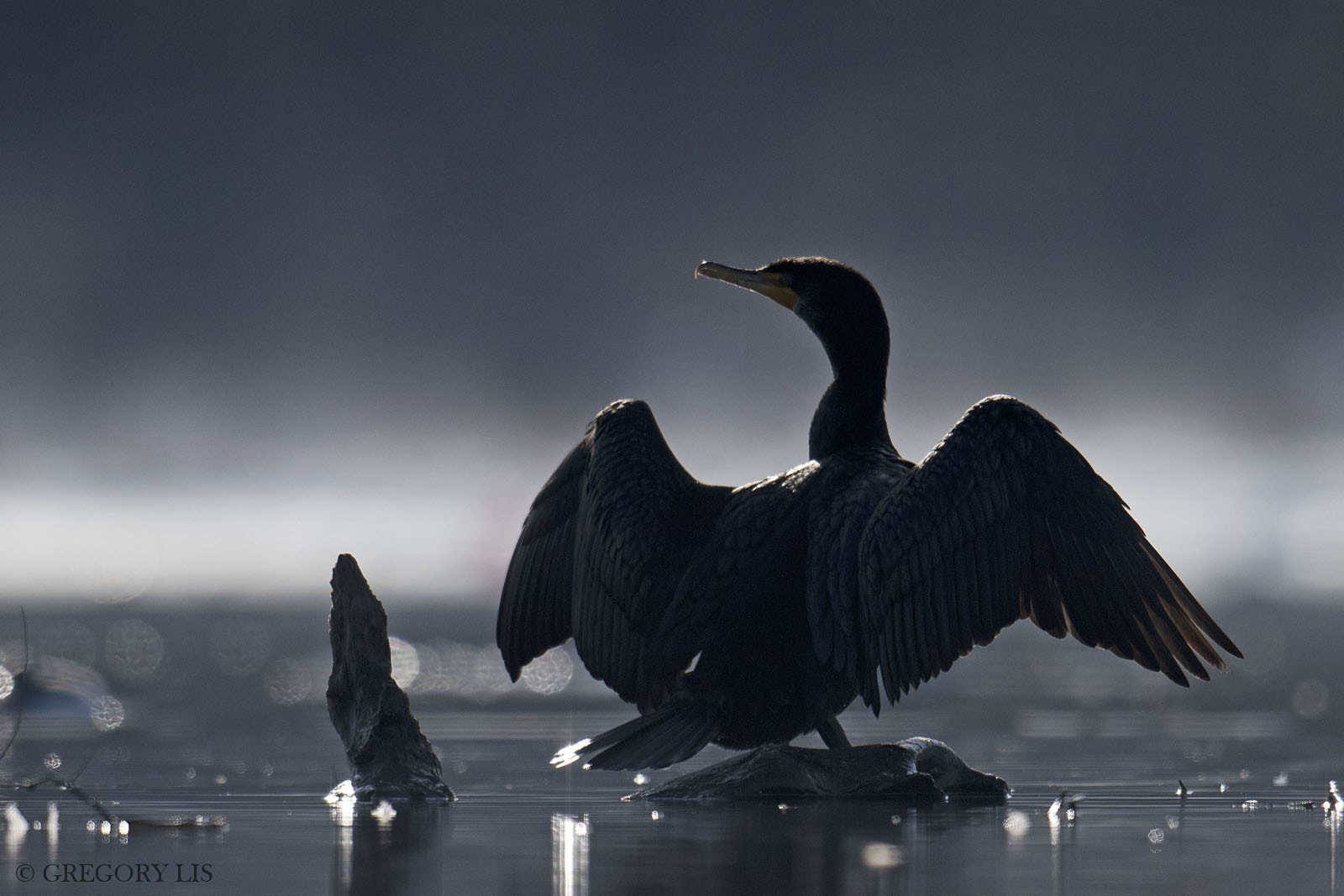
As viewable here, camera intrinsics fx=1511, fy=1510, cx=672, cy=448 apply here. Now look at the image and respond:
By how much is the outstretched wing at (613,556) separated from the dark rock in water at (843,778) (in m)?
0.51

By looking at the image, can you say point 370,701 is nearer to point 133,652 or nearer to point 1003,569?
point 1003,569

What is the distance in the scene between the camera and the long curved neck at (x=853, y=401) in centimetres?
727

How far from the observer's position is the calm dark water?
14.5 ft

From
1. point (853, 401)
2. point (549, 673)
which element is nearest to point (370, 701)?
point (853, 401)

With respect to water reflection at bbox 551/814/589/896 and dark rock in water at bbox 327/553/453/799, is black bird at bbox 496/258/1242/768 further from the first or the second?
dark rock in water at bbox 327/553/453/799

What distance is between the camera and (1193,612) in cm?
612

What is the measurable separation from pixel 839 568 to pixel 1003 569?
0.67 metres

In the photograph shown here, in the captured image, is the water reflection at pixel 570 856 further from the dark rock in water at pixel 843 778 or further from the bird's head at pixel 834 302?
the bird's head at pixel 834 302

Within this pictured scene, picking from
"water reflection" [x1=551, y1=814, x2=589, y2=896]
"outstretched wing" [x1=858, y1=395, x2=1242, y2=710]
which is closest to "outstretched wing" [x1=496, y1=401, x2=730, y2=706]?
"outstretched wing" [x1=858, y1=395, x2=1242, y2=710]

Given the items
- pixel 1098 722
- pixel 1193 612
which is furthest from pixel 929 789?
pixel 1098 722

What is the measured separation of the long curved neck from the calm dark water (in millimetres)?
1807

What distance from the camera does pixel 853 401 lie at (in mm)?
7281

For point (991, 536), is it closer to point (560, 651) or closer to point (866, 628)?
point (866, 628)

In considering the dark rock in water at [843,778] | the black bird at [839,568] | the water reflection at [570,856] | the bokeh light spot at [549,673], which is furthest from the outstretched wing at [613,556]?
the bokeh light spot at [549,673]
